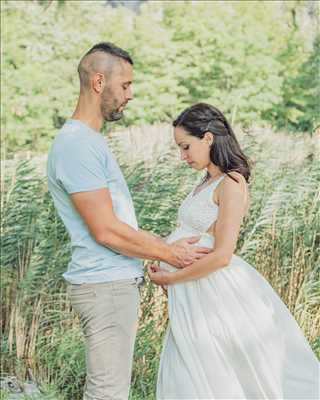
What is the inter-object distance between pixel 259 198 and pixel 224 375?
245 centimetres

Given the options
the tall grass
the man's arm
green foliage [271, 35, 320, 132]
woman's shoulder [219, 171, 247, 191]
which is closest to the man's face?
the man's arm

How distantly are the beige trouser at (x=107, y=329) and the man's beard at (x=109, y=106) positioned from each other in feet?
2.06

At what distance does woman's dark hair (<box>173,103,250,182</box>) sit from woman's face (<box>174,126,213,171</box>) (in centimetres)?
2

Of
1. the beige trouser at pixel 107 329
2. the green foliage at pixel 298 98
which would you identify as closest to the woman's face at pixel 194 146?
the beige trouser at pixel 107 329

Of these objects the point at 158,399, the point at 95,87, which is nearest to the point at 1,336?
the point at 158,399

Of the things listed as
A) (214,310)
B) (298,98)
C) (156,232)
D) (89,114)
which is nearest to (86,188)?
(89,114)

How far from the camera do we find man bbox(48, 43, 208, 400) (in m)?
3.52

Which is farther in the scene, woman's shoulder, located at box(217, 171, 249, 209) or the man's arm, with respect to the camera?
woman's shoulder, located at box(217, 171, 249, 209)

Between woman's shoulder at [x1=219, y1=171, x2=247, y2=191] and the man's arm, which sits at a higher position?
woman's shoulder at [x1=219, y1=171, x2=247, y2=191]

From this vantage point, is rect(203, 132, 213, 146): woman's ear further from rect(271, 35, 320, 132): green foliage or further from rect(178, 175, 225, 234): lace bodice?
rect(271, 35, 320, 132): green foliage

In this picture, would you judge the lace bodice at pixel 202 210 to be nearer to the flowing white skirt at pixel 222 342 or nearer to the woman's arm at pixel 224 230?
the woman's arm at pixel 224 230

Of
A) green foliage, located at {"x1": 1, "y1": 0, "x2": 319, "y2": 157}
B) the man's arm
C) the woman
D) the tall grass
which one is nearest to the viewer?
the man's arm

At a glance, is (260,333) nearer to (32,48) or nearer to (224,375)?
(224,375)

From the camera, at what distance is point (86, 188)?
3465 mm
